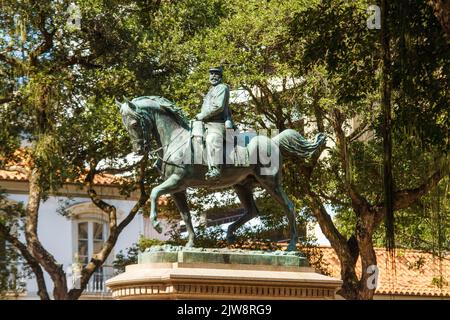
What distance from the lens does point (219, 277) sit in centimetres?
1543

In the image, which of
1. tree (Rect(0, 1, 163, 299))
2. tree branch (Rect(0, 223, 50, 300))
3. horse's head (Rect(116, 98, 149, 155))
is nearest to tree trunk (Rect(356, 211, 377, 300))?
tree (Rect(0, 1, 163, 299))

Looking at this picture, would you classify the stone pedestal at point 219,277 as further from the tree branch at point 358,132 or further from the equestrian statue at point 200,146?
the tree branch at point 358,132

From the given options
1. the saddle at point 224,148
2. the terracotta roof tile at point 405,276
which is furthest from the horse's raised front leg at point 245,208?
the terracotta roof tile at point 405,276

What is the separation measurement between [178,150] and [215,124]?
62 centimetres

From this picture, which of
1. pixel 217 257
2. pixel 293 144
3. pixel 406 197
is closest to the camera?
pixel 217 257

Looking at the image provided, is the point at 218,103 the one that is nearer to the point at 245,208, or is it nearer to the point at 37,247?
the point at 245,208

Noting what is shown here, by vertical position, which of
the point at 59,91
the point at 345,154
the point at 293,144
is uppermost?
the point at 59,91

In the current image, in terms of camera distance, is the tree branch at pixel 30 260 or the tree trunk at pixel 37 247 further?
the tree branch at pixel 30 260

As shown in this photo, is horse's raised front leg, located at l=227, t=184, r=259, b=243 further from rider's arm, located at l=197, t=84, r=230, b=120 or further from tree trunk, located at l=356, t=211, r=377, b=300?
Answer: tree trunk, located at l=356, t=211, r=377, b=300

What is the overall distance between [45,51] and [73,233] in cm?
1036

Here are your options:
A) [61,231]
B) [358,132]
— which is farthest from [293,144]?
[61,231]

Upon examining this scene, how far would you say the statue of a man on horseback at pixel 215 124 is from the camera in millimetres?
16297

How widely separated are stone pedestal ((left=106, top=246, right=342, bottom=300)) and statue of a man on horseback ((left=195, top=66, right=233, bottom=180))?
1.19 meters
